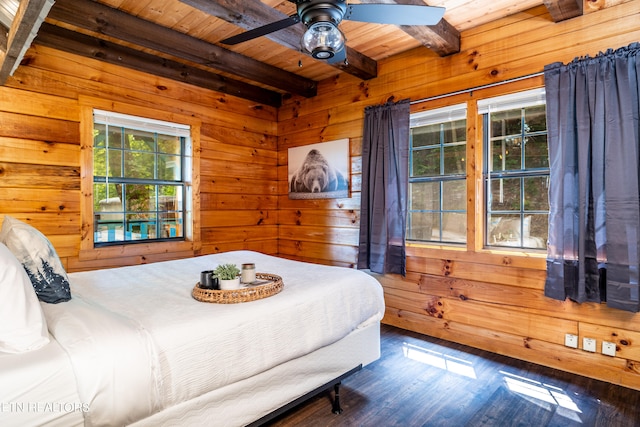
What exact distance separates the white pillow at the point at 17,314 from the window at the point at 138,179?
2186 millimetres

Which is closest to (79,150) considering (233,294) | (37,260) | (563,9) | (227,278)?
(37,260)

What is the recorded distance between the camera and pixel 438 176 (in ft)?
11.1

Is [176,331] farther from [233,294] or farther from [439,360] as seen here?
[439,360]

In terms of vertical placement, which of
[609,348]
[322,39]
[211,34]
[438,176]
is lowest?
[609,348]

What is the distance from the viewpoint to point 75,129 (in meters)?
3.07

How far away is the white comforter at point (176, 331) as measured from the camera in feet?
4.02

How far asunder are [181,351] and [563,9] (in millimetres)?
3103

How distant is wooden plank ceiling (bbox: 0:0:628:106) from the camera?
2.39 m

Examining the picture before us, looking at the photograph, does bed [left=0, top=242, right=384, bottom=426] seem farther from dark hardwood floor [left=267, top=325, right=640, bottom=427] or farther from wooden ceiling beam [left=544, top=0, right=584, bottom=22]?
wooden ceiling beam [left=544, top=0, right=584, bottom=22]

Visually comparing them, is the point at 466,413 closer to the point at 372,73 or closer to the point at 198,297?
the point at 198,297

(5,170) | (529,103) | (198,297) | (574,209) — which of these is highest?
(529,103)

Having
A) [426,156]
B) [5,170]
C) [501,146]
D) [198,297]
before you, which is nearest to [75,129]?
[5,170]

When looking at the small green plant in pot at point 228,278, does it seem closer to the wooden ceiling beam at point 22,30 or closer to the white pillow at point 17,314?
the white pillow at point 17,314

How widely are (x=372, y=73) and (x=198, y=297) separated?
281 centimetres
